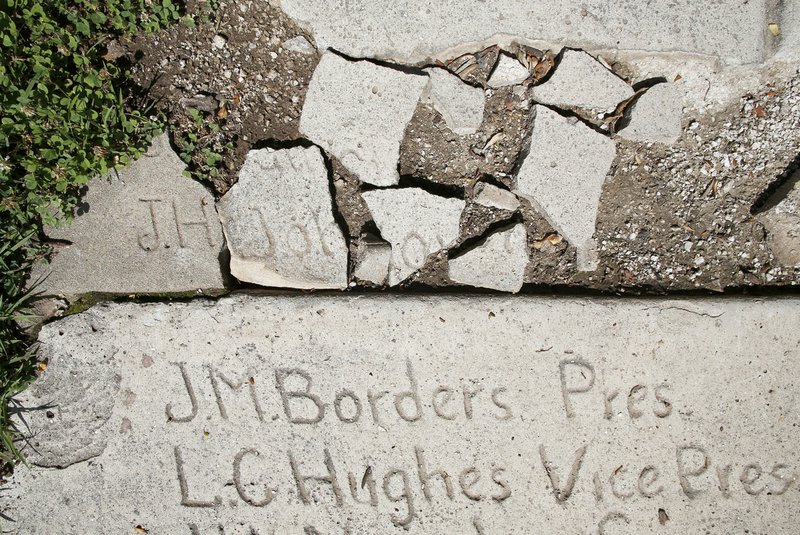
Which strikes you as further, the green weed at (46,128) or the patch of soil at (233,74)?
the patch of soil at (233,74)

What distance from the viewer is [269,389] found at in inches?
85.6

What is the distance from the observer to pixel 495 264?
2.24 metres

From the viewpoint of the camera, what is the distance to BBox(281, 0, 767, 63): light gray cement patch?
88.7 inches

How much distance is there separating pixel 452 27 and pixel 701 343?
1512mm

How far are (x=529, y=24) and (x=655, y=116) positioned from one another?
0.62 m

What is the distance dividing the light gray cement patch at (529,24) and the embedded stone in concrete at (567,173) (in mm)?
332

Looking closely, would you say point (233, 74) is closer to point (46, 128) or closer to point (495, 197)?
point (46, 128)

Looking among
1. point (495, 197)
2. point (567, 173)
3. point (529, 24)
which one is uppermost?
point (529, 24)

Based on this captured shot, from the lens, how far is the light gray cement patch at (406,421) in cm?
216

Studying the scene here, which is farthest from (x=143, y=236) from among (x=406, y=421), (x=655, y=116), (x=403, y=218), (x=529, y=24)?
(x=655, y=116)

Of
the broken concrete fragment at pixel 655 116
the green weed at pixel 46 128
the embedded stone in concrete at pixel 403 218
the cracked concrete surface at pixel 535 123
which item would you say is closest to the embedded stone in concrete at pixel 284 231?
the cracked concrete surface at pixel 535 123

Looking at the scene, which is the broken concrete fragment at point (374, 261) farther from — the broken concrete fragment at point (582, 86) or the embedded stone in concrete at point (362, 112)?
the broken concrete fragment at point (582, 86)

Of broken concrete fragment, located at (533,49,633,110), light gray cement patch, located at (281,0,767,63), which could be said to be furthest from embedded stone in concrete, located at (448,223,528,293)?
light gray cement patch, located at (281,0,767,63)

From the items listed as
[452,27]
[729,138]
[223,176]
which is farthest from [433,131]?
[729,138]
